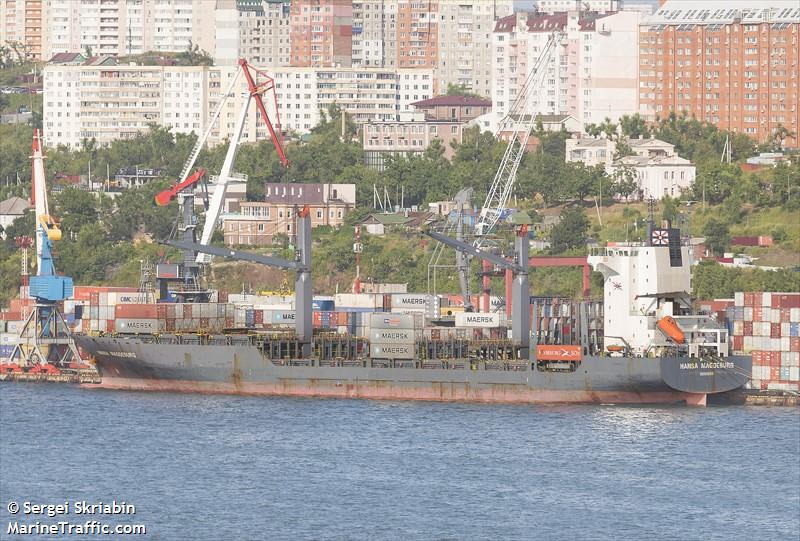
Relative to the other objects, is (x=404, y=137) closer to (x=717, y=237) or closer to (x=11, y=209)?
(x=11, y=209)

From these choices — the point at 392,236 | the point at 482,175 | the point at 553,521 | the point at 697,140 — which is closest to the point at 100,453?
the point at 553,521

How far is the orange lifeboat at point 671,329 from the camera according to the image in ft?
319

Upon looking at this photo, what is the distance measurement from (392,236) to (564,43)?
35798 mm

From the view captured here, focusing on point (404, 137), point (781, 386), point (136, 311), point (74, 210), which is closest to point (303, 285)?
point (136, 311)

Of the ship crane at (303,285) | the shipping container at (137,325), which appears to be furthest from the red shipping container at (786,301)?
the shipping container at (137,325)

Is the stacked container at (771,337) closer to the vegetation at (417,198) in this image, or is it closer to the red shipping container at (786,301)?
the red shipping container at (786,301)

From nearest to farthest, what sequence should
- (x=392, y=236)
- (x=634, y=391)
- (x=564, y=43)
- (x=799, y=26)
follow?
(x=634, y=391) → (x=392, y=236) → (x=799, y=26) → (x=564, y=43)

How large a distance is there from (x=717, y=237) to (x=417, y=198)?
37.1m

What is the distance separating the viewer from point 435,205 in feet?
549

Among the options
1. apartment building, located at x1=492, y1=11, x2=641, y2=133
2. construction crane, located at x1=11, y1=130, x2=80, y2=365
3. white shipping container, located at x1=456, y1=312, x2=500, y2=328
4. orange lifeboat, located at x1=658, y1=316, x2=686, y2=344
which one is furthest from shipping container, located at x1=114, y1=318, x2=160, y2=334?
apartment building, located at x1=492, y1=11, x2=641, y2=133

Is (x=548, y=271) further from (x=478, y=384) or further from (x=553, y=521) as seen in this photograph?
(x=553, y=521)

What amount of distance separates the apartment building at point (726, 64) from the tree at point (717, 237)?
3349cm

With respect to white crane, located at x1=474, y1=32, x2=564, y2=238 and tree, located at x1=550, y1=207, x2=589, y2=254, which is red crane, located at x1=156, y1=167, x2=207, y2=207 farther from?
white crane, located at x1=474, y1=32, x2=564, y2=238

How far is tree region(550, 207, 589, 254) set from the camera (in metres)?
148
